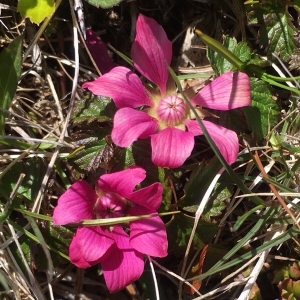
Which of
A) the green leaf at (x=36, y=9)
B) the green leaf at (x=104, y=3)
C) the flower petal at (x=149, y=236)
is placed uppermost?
the green leaf at (x=36, y=9)

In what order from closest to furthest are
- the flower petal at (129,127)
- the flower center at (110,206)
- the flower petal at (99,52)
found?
the flower petal at (129,127) < the flower center at (110,206) < the flower petal at (99,52)

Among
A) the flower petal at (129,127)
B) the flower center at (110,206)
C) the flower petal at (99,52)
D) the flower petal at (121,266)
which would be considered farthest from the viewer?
the flower petal at (99,52)

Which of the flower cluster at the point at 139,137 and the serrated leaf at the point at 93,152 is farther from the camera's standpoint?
the serrated leaf at the point at 93,152

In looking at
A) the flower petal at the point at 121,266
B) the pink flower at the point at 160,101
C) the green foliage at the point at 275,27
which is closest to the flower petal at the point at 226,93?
the pink flower at the point at 160,101

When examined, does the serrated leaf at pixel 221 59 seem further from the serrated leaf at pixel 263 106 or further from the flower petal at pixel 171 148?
the flower petal at pixel 171 148

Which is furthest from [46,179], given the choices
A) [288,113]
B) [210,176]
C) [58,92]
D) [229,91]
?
[288,113]

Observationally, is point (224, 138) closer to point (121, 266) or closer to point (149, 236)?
point (149, 236)
